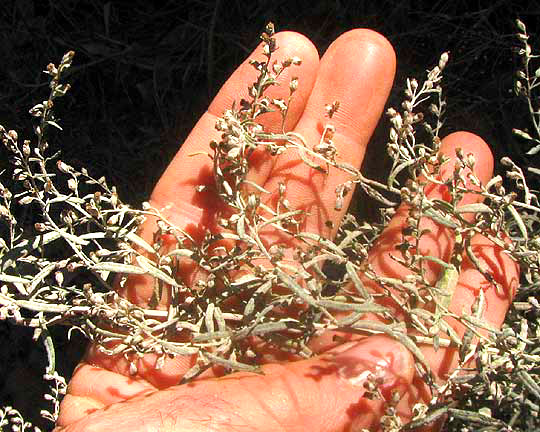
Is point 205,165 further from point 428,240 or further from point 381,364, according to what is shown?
point 381,364

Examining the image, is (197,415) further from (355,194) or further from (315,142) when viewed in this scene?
(355,194)

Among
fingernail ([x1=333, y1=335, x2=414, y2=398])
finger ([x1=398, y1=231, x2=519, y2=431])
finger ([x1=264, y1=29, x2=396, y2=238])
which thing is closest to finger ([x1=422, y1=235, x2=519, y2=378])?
finger ([x1=398, y1=231, x2=519, y2=431])

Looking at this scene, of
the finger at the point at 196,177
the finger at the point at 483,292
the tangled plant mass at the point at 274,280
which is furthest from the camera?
the finger at the point at 196,177

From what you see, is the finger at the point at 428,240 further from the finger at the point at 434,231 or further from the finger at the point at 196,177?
the finger at the point at 196,177

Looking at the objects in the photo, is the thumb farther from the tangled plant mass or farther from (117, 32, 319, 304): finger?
(117, 32, 319, 304): finger

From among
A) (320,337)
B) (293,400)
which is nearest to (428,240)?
(320,337)

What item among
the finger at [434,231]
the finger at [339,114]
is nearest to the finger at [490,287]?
the finger at [434,231]

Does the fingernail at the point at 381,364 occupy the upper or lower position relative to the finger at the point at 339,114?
lower

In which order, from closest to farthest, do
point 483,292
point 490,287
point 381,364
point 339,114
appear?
point 381,364 < point 483,292 < point 490,287 < point 339,114
